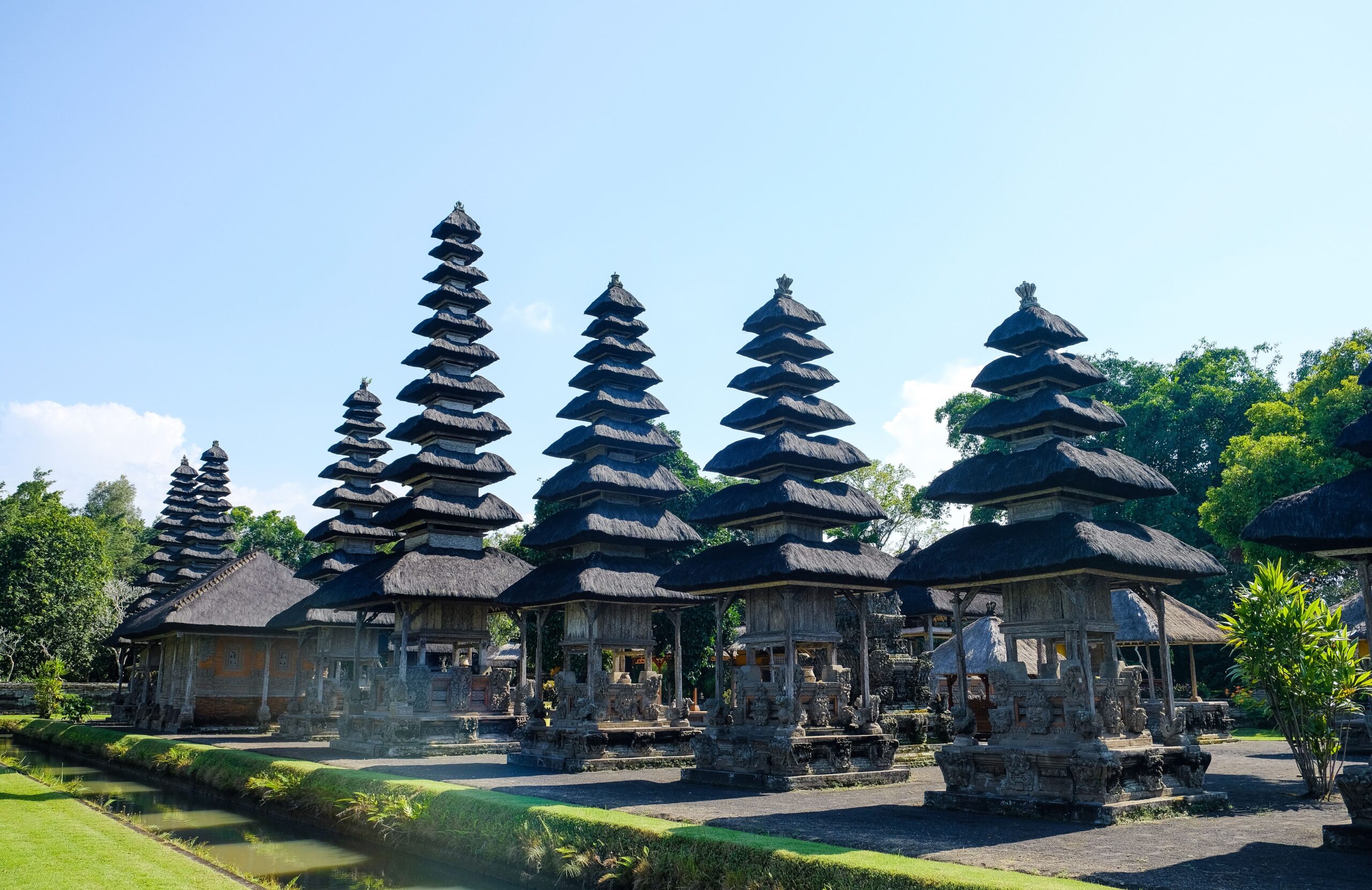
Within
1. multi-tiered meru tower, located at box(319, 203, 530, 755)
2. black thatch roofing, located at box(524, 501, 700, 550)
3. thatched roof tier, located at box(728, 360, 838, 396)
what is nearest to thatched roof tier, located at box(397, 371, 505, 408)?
multi-tiered meru tower, located at box(319, 203, 530, 755)

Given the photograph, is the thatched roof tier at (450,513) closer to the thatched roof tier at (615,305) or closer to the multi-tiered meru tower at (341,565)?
the multi-tiered meru tower at (341,565)

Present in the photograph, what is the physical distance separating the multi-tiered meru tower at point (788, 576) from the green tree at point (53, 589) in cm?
4045

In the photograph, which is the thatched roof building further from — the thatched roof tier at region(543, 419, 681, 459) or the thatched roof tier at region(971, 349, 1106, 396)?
the thatched roof tier at region(971, 349, 1106, 396)

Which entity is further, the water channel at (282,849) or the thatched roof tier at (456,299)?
the thatched roof tier at (456,299)

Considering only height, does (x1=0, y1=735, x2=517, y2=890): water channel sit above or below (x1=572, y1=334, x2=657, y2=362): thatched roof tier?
below

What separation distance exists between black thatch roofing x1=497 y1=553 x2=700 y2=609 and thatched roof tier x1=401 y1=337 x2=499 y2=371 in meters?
9.62

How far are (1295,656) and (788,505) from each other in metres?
9.48

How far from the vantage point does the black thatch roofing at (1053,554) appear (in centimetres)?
1531

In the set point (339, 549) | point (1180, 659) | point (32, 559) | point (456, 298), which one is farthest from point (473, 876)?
point (32, 559)

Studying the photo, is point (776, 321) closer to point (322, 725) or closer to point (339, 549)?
point (322, 725)

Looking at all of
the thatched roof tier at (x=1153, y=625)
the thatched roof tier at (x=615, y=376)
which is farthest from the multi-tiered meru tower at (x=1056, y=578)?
the thatched roof tier at (x=1153, y=625)

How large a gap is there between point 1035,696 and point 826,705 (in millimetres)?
5585


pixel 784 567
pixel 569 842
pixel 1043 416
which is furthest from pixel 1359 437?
pixel 569 842

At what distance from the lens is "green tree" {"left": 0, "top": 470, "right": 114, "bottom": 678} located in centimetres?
4806
